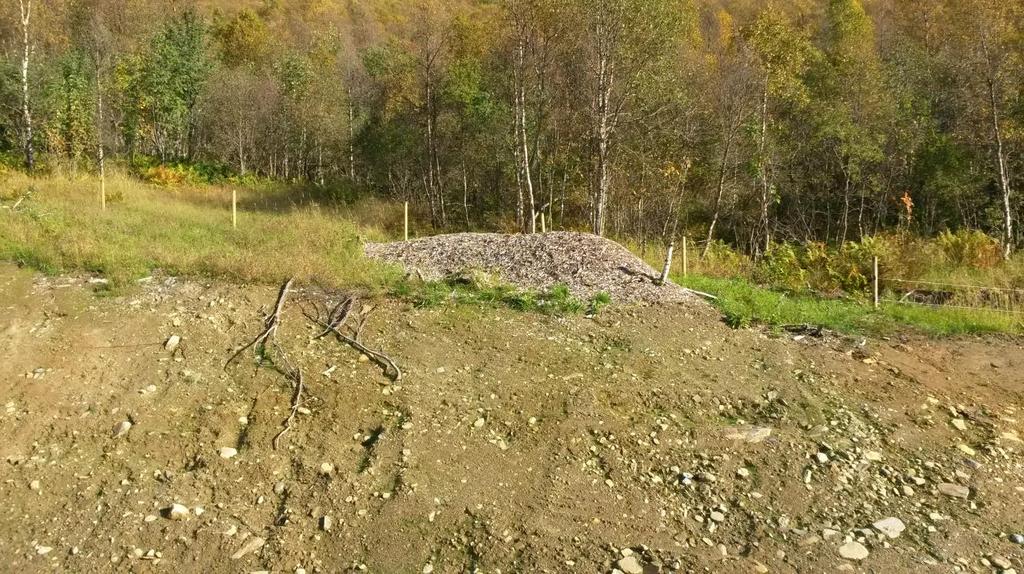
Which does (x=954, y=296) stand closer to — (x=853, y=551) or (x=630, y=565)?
(x=853, y=551)

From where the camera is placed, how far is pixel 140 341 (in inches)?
→ 238

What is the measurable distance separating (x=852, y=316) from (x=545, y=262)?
11.5ft

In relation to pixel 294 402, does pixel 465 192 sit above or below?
above

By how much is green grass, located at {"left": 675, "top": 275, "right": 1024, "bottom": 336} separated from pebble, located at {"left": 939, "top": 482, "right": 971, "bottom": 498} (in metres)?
2.73

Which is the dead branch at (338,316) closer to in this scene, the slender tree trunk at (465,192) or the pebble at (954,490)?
the pebble at (954,490)

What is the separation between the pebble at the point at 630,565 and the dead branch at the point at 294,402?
2413 millimetres

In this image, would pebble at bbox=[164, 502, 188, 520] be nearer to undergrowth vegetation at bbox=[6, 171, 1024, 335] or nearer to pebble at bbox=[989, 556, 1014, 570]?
undergrowth vegetation at bbox=[6, 171, 1024, 335]

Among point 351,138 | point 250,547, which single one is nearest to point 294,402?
point 250,547

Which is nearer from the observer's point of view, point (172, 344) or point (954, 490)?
point (954, 490)

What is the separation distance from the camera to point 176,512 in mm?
4125

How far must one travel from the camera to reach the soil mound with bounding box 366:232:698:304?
7708 millimetres

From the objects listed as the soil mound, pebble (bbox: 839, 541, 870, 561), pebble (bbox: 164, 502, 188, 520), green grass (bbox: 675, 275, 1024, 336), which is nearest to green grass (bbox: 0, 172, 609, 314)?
the soil mound

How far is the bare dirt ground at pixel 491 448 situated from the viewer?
3979 mm

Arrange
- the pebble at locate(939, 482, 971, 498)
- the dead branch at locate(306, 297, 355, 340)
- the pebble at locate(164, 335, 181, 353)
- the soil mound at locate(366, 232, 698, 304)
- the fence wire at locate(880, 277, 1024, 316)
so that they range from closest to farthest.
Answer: the pebble at locate(939, 482, 971, 498)
the pebble at locate(164, 335, 181, 353)
the dead branch at locate(306, 297, 355, 340)
the soil mound at locate(366, 232, 698, 304)
the fence wire at locate(880, 277, 1024, 316)
